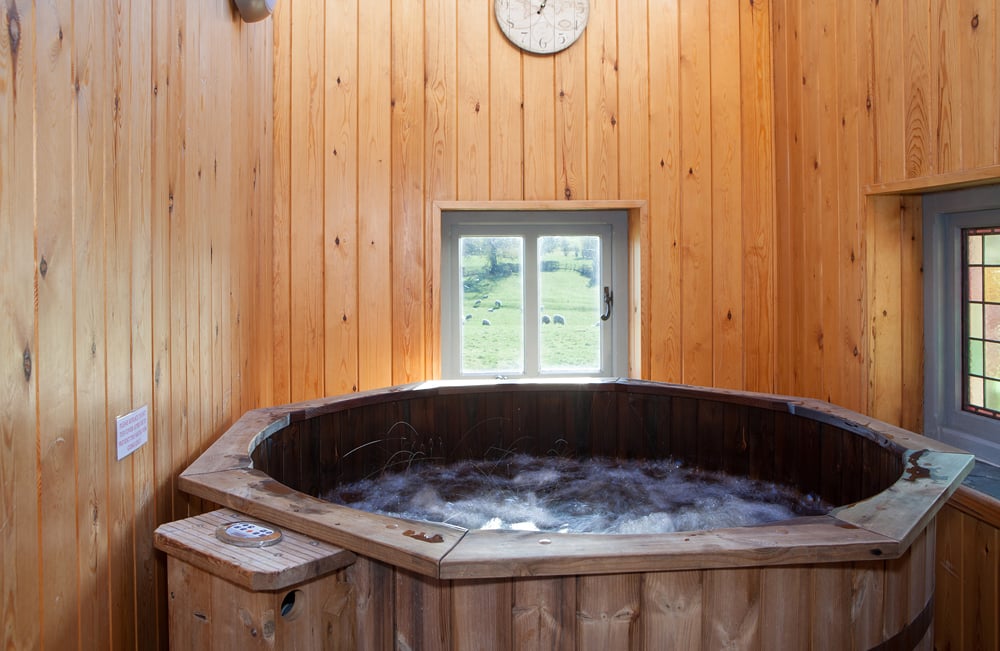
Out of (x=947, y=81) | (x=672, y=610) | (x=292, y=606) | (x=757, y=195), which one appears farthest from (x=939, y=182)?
(x=292, y=606)

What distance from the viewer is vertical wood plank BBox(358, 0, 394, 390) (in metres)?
3.05

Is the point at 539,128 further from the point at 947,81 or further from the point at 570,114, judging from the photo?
the point at 947,81

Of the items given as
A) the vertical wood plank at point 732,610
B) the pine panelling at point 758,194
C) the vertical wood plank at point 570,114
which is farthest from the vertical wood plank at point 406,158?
the vertical wood plank at point 732,610

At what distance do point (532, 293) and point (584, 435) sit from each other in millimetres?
788

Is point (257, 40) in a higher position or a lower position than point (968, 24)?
higher

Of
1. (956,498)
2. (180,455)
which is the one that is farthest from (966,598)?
(180,455)

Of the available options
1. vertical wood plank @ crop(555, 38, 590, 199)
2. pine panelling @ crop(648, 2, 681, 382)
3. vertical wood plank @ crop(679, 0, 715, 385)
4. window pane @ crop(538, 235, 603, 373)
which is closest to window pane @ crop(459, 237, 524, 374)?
window pane @ crop(538, 235, 603, 373)

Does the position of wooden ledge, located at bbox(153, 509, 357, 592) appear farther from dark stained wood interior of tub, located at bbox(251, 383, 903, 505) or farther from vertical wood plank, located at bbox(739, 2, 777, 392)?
vertical wood plank, located at bbox(739, 2, 777, 392)

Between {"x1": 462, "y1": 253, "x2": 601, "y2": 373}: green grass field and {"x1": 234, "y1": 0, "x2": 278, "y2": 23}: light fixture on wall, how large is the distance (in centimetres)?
133

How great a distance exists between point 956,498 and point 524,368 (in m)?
1.85

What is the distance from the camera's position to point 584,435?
2783mm

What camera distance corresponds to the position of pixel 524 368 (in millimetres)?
3326

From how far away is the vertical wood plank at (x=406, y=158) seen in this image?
10.1ft

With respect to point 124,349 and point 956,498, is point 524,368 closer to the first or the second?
point 956,498
